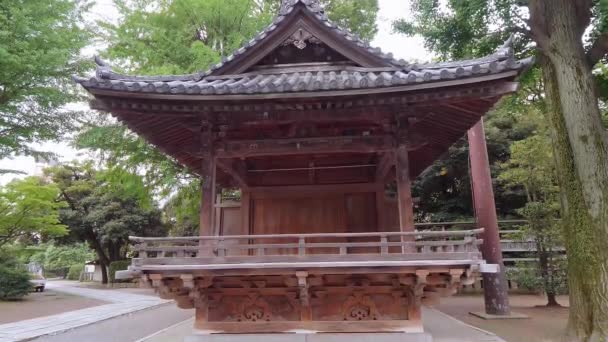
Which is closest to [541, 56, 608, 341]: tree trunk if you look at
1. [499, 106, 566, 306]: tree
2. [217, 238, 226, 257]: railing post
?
[499, 106, 566, 306]: tree

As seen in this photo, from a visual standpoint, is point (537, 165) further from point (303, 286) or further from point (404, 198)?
point (303, 286)

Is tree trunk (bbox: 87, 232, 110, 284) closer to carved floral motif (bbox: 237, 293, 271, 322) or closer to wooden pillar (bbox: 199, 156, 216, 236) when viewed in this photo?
carved floral motif (bbox: 237, 293, 271, 322)

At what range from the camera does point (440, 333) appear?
33.8ft

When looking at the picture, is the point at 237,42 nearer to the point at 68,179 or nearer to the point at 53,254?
the point at 68,179

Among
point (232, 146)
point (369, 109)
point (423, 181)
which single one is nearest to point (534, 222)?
point (423, 181)

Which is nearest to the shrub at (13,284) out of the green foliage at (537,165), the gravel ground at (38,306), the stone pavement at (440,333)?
the gravel ground at (38,306)

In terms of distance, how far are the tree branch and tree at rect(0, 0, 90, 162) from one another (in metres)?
16.8

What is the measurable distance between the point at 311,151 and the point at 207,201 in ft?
7.27

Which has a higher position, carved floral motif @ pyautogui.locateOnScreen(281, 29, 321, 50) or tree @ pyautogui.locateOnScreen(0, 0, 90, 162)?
tree @ pyautogui.locateOnScreen(0, 0, 90, 162)

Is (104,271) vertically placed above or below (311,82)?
below

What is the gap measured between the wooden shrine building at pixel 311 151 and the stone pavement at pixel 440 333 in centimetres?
163

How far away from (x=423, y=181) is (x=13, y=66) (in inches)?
797

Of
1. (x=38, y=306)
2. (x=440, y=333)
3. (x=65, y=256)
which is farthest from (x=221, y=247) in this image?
(x=65, y=256)

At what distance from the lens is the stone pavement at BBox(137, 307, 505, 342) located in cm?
936
